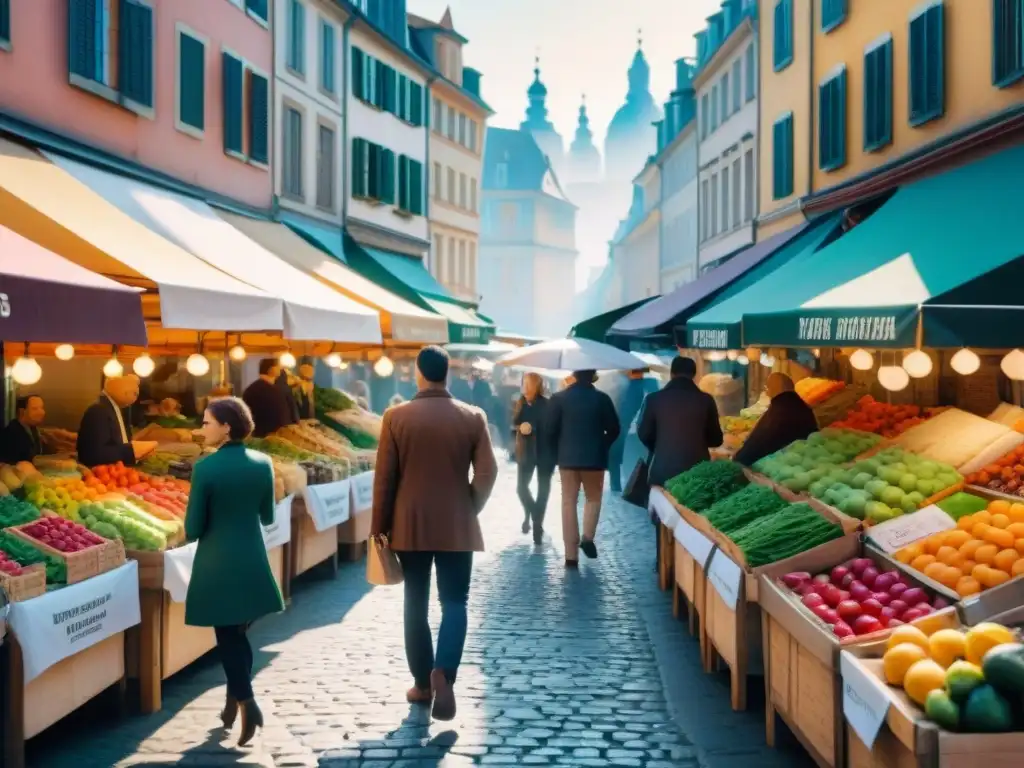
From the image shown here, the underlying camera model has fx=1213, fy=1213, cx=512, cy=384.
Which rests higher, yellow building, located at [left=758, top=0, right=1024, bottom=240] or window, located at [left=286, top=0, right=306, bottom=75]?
window, located at [left=286, top=0, right=306, bottom=75]

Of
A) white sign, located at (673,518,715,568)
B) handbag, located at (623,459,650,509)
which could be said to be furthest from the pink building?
white sign, located at (673,518,715,568)

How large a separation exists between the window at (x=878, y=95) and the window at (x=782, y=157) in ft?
16.5

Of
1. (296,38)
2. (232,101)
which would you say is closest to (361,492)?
(232,101)

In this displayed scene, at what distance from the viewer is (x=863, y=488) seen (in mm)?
8922

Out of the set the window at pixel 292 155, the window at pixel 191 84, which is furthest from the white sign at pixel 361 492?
the window at pixel 292 155

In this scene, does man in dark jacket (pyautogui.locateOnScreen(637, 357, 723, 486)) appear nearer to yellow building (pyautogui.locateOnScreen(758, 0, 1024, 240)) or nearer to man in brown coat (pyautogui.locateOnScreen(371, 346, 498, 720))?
yellow building (pyautogui.locateOnScreen(758, 0, 1024, 240))

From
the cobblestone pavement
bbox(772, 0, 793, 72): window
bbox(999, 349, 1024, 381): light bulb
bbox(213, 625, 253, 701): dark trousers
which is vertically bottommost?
the cobblestone pavement

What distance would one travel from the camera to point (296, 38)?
25.8m

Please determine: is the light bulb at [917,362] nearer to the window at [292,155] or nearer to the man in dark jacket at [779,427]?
the man in dark jacket at [779,427]

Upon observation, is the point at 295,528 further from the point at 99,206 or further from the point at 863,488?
the point at 863,488

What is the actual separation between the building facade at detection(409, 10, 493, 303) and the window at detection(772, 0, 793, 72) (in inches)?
858

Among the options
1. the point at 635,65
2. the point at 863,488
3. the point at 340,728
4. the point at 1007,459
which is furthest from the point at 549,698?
the point at 635,65

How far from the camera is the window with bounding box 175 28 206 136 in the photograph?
18578mm

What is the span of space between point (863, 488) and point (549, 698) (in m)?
2.82
